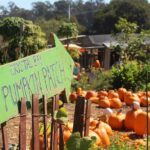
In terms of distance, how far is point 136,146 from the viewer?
6848 mm

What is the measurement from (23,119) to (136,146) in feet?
11.8

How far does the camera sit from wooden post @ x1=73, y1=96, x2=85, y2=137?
14.4 feet

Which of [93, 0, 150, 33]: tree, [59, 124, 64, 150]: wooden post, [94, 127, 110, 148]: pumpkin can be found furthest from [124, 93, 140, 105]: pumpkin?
[93, 0, 150, 33]: tree

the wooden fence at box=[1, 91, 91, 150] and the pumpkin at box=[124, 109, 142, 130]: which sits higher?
the wooden fence at box=[1, 91, 91, 150]

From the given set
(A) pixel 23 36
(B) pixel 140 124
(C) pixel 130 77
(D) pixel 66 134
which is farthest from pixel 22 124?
(A) pixel 23 36

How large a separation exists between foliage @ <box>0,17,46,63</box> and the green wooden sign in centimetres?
1961

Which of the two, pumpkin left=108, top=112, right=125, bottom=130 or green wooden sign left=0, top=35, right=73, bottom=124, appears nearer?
green wooden sign left=0, top=35, right=73, bottom=124

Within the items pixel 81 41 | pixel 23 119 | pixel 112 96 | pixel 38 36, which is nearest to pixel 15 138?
pixel 23 119

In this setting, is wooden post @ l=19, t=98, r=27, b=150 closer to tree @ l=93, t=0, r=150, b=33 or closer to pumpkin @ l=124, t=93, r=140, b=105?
pumpkin @ l=124, t=93, r=140, b=105

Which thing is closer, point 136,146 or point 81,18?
point 136,146

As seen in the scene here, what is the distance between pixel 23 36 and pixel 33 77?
2272 cm

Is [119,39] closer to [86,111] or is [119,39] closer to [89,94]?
[89,94]

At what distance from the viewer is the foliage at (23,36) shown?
2525 centimetres

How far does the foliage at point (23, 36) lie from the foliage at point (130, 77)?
8.57 m
